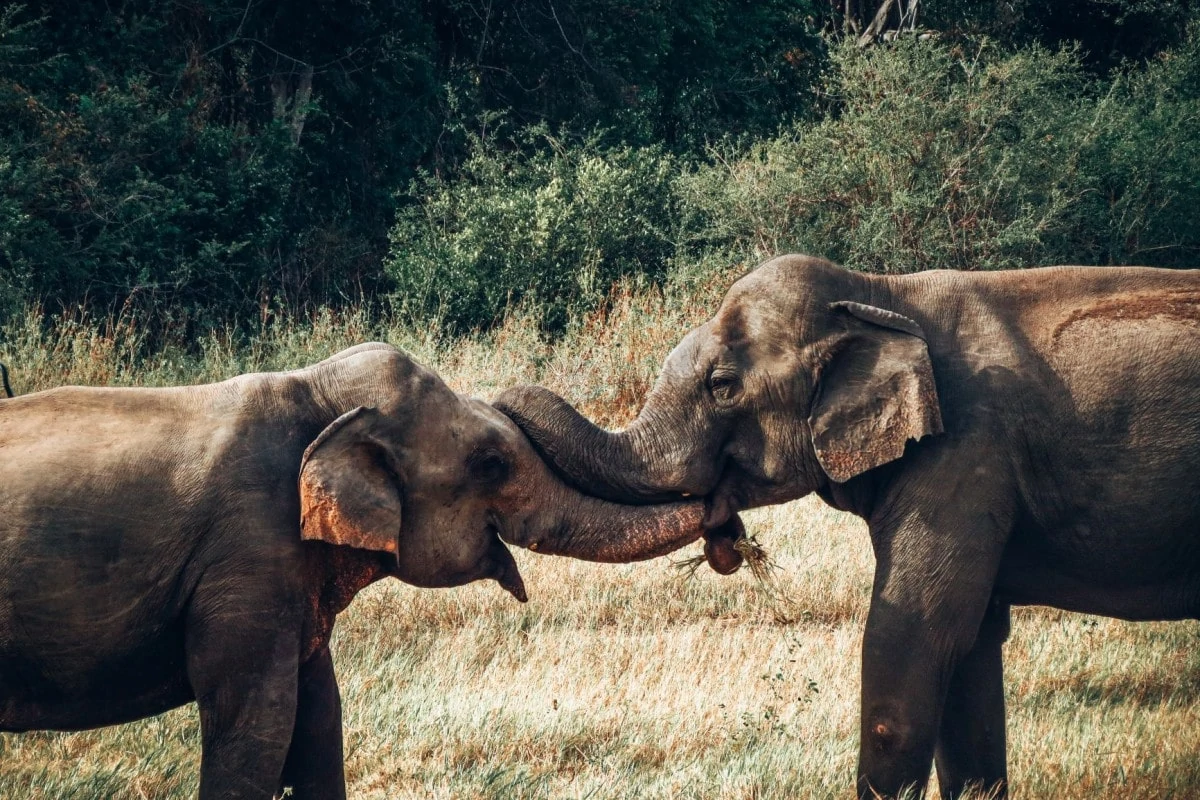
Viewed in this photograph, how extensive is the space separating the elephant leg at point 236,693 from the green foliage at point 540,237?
14.3 meters

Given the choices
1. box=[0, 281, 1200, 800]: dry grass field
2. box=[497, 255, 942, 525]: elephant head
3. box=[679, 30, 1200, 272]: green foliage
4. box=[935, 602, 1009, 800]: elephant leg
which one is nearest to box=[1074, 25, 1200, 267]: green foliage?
box=[679, 30, 1200, 272]: green foliage

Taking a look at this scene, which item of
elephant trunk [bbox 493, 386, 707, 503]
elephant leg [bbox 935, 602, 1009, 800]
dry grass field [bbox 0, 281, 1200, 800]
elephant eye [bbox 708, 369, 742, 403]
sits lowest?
dry grass field [bbox 0, 281, 1200, 800]

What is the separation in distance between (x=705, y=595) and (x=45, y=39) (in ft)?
48.7

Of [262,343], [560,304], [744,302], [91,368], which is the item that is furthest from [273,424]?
[560,304]

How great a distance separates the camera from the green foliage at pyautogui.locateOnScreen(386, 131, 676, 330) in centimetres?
2030

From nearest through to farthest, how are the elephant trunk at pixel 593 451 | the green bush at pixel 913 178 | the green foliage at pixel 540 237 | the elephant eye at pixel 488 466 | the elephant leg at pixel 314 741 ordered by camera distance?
the elephant eye at pixel 488 466
the elephant leg at pixel 314 741
the elephant trunk at pixel 593 451
the green bush at pixel 913 178
the green foliage at pixel 540 237

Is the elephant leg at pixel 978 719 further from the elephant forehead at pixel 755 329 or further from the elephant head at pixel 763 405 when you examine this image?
the elephant forehead at pixel 755 329

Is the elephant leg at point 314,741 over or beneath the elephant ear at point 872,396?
beneath

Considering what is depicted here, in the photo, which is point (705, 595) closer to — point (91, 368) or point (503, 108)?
point (91, 368)

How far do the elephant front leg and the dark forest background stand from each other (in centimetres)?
1189

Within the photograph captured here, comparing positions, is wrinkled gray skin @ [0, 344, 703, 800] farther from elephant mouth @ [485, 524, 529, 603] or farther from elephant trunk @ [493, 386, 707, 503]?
elephant trunk @ [493, 386, 707, 503]

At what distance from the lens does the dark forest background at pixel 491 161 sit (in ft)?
62.6

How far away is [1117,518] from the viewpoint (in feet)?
19.9

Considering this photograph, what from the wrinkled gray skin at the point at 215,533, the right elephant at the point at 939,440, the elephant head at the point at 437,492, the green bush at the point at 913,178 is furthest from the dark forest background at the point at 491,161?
the wrinkled gray skin at the point at 215,533
